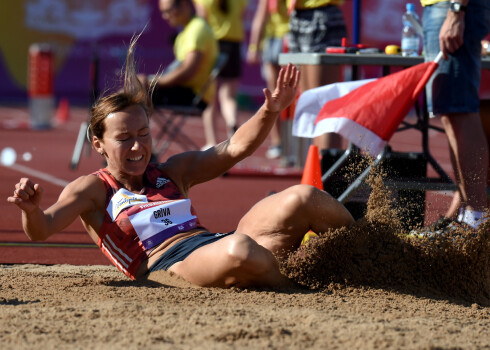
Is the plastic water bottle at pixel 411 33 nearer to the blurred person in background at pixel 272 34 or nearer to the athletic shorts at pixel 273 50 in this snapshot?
the blurred person in background at pixel 272 34

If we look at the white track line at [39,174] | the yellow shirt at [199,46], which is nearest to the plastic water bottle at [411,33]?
the yellow shirt at [199,46]

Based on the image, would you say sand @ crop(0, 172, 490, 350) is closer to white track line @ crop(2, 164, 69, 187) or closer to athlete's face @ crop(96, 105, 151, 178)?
athlete's face @ crop(96, 105, 151, 178)

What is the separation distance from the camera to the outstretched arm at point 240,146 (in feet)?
13.5

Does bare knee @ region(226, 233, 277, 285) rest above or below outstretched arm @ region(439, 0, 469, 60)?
below

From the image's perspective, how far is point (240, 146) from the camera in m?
4.13

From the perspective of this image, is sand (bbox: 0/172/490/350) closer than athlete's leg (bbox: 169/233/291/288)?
Yes

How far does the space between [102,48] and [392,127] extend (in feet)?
50.9

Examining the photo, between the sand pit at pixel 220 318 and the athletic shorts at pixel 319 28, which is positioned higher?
the athletic shorts at pixel 319 28

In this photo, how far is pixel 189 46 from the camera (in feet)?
28.7

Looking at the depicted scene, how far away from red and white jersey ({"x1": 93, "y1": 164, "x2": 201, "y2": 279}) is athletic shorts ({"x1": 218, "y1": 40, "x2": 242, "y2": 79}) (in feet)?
20.6

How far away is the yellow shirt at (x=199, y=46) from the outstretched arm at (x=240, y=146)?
4.65 meters

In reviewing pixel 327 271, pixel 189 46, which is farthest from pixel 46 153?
pixel 327 271

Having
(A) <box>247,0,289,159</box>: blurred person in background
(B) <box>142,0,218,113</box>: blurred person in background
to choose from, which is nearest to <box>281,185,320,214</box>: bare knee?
(B) <box>142,0,218,113</box>: blurred person in background

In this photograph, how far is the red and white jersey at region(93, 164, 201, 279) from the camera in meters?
3.89
